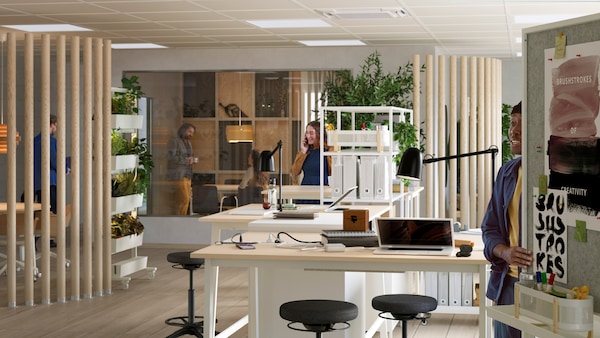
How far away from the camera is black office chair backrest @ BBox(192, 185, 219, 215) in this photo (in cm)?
1255

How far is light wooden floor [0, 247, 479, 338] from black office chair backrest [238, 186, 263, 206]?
2853mm

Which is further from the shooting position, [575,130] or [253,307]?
[253,307]

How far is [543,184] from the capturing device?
3.20 metres

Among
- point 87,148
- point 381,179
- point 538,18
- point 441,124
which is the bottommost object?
point 381,179

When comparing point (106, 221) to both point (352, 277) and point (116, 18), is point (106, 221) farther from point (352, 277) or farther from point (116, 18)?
point (352, 277)

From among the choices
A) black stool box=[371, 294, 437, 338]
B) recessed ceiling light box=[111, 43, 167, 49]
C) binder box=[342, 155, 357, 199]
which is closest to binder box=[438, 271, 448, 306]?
binder box=[342, 155, 357, 199]

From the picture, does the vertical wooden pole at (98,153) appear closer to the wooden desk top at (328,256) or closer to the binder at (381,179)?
the binder at (381,179)

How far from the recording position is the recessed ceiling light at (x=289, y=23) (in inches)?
Answer: 379

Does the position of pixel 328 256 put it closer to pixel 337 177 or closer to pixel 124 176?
pixel 337 177

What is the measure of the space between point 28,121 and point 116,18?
172cm

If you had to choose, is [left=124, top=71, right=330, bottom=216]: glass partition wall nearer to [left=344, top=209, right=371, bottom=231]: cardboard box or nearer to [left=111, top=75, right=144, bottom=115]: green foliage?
[left=111, top=75, right=144, bottom=115]: green foliage

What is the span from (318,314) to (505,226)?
1.13 meters

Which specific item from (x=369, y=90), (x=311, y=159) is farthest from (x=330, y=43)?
(x=311, y=159)

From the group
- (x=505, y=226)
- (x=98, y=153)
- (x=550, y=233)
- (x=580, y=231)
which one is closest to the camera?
(x=580, y=231)
